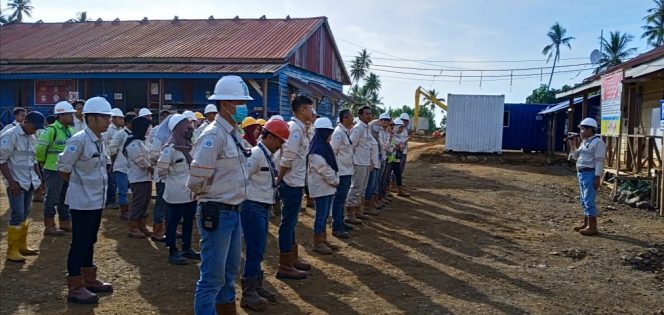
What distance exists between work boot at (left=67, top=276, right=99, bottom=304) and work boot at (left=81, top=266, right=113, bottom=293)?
23cm

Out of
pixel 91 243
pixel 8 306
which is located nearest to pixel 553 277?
pixel 91 243

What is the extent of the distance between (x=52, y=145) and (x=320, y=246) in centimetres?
373

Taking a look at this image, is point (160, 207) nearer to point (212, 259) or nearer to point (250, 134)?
point (250, 134)

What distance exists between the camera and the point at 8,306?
4.86 meters

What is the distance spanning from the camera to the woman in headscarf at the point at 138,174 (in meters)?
7.05

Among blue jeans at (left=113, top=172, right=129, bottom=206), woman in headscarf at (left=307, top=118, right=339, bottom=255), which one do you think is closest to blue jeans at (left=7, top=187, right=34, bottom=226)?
blue jeans at (left=113, top=172, right=129, bottom=206)

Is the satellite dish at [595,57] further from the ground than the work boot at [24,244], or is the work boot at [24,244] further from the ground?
the satellite dish at [595,57]

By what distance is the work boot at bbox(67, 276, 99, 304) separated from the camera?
4.90 m

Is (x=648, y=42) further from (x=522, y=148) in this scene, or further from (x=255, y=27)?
(x=255, y=27)

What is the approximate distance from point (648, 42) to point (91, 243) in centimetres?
4584

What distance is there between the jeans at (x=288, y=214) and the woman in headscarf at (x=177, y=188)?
44.4 inches

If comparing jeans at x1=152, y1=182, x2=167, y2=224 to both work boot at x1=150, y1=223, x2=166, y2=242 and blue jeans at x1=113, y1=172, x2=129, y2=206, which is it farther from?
blue jeans at x1=113, y1=172, x2=129, y2=206

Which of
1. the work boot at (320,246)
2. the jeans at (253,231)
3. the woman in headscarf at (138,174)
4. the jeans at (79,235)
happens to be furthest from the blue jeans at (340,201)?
the jeans at (79,235)

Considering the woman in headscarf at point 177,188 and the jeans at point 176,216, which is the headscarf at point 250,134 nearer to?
the woman in headscarf at point 177,188
